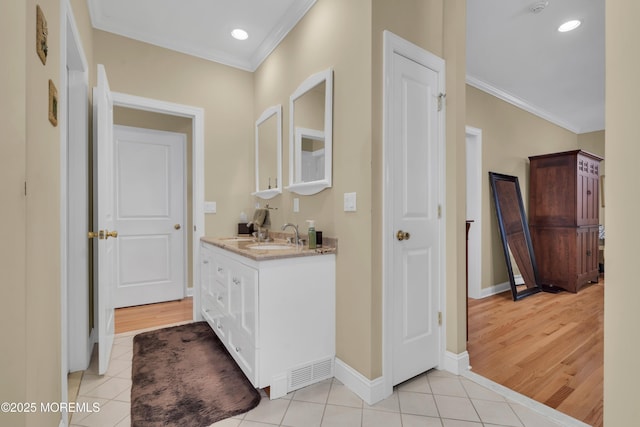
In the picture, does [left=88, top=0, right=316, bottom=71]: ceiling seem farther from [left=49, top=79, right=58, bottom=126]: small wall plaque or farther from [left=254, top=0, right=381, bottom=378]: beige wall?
[left=49, top=79, right=58, bottom=126]: small wall plaque

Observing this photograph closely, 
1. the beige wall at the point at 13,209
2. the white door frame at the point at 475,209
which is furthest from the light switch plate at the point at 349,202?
the white door frame at the point at 475,209

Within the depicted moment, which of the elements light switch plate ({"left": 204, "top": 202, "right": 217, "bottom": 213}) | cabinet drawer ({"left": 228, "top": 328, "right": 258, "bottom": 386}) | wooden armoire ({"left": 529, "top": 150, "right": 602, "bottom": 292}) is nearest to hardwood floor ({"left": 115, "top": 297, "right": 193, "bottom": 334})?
light switch plate ({"left": 204, "top": 202, "right": 217, "bottom": 213})

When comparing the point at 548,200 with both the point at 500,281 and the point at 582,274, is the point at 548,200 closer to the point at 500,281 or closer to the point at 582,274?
the point at 582,274

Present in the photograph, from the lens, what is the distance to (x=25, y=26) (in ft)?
3.15

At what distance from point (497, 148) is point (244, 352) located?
3.96m

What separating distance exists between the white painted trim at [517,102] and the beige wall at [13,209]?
4.00 metres

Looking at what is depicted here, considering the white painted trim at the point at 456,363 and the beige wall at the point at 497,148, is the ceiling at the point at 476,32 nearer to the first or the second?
the beige wall at the point at 497,148

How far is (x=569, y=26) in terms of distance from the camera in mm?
2705

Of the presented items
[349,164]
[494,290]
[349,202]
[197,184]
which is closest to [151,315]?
[197,184]

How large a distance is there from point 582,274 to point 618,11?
4.63 m

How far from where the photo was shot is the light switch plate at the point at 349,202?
72.5 inches

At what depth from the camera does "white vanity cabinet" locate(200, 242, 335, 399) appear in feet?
5.66

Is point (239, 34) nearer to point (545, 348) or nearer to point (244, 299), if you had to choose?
point (244, 299)

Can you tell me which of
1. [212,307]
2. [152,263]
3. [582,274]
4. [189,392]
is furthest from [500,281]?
[152,263]
